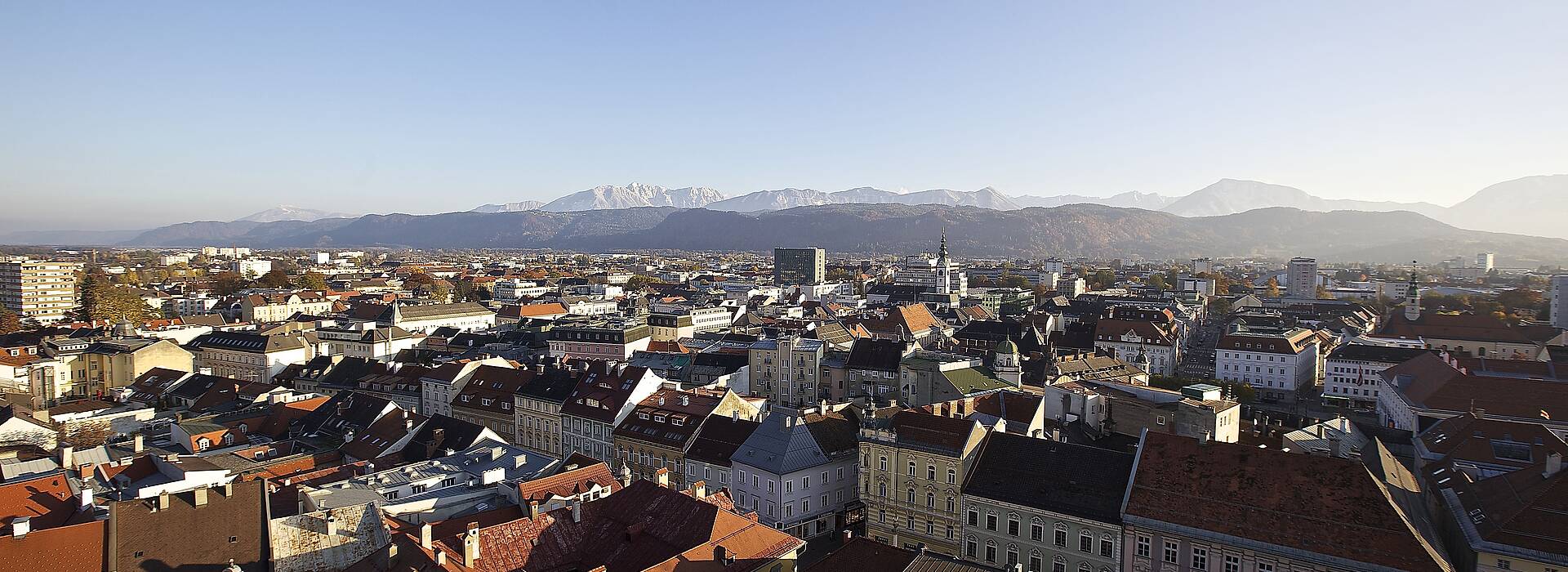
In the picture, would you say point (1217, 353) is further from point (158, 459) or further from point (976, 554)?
point (158, 459)

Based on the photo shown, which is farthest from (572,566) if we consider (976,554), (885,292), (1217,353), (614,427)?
(885,292)

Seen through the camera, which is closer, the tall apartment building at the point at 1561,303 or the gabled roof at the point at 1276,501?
the gabled roof at the point at 1276,501

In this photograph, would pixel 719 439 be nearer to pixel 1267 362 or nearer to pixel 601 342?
pixel 601 342

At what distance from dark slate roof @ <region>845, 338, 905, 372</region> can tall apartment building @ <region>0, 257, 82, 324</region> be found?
130200 mm

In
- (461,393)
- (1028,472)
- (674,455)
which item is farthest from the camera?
(461,393)

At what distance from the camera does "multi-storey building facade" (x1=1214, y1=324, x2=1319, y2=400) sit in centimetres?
8794

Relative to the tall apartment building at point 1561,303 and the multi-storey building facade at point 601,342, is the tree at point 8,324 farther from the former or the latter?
the tall apartment building at point 1561,303

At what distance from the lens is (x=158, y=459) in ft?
136

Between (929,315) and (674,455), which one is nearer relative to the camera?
(674,455)

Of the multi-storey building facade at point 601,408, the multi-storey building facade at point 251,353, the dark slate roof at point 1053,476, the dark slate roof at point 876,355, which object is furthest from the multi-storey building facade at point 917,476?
the multi-storey building facade at point 251,353

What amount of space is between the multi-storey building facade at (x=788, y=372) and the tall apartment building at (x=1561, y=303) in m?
107

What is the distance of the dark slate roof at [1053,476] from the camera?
3297cm

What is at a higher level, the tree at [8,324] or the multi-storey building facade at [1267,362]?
the tree at [8,324]

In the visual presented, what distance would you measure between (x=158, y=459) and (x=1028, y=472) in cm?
→ 4062
